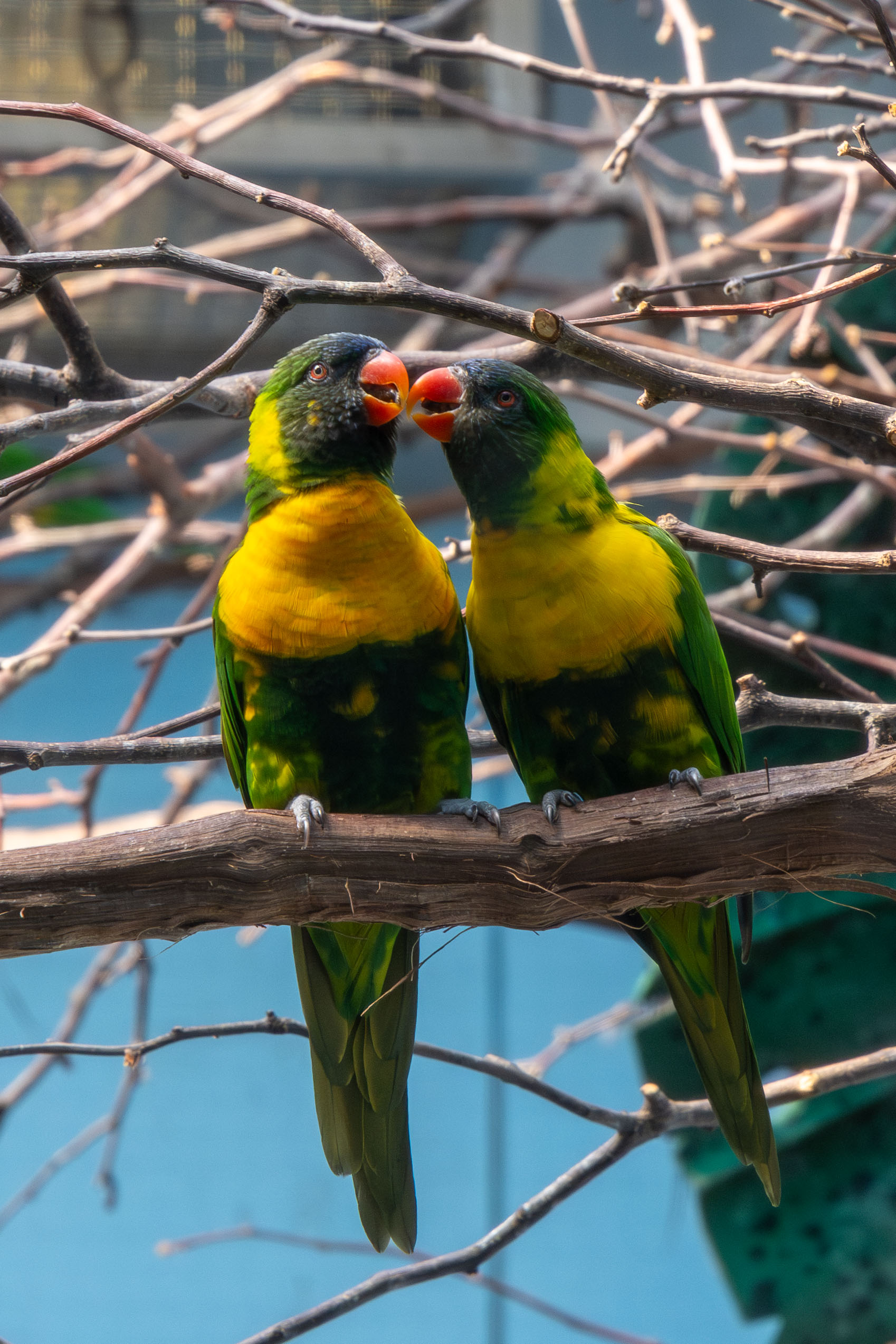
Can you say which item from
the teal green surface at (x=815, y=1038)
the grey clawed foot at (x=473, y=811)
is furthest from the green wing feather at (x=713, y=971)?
the teal green surface at (x=815, y=1038)

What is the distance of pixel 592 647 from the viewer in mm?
1219

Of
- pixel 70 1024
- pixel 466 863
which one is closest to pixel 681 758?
pixel 466 863

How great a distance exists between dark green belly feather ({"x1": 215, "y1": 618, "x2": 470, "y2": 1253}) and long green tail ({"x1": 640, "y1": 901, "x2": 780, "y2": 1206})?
32 centimetres

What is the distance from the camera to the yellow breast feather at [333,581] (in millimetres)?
1214

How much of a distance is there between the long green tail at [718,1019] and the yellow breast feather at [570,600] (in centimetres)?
32

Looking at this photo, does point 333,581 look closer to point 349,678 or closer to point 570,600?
point 349,678

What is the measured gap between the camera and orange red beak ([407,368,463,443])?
1.28 m

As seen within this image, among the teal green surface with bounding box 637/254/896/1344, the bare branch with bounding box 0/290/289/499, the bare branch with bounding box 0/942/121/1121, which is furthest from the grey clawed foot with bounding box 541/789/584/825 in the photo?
the teal green surface with bounding box 637/254/896/1344

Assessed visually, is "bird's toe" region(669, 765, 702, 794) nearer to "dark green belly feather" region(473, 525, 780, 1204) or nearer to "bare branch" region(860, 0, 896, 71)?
"dark green belly feather" region(473, 525, 780, 1204)

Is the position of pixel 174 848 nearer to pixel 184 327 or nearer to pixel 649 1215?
pixel 184 327

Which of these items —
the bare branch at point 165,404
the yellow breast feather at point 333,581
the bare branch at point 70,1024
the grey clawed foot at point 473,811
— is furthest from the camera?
the bare branch at point 70,1024

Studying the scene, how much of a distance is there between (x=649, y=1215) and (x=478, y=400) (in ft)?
9.30

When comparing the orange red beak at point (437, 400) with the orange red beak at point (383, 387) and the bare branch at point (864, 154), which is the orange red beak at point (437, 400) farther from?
the bare branch at point (864, 154)

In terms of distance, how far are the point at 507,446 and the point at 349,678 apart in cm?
35
